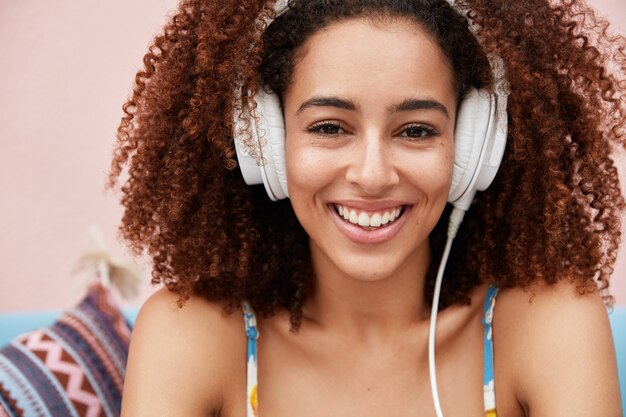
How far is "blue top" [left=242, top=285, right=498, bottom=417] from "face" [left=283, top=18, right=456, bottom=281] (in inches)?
9.2

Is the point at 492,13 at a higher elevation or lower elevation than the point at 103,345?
higher

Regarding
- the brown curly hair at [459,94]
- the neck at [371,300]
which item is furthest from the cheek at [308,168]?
the neck at [371,300]

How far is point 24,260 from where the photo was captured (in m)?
3.15

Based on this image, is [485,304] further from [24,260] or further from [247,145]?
[24,260]

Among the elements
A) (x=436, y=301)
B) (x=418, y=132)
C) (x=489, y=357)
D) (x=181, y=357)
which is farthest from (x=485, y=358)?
(x=181, y=357)

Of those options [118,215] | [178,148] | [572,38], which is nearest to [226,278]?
[178,148]

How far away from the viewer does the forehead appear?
1.55m

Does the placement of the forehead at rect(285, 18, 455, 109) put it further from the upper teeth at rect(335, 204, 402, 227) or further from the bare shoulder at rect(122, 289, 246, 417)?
the bare shoulder at rect(122, 289, 246, 417)

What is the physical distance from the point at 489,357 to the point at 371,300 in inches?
9.5

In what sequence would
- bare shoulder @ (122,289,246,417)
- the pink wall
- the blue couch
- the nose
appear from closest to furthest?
the nose
bare shoulder @ (122,289,246,417)
the blue couch
the pink wall

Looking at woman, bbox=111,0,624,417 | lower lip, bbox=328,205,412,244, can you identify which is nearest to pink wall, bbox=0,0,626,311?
woman, bbox=111,0,624,417

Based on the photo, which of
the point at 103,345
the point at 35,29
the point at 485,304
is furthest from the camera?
the point at 35,29

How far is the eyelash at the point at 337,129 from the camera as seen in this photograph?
160 cm

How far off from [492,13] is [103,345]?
1.03 meters
